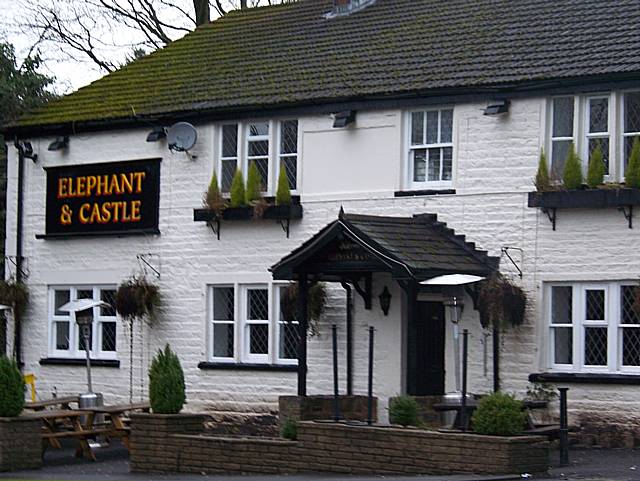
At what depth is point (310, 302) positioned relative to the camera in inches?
985

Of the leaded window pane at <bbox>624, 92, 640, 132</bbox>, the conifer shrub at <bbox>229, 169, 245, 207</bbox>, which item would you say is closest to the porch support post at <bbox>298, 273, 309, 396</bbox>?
the conifer shrub at <bbox>229, 169, 245, 207</bbox>

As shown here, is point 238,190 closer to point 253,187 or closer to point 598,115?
point 253,187

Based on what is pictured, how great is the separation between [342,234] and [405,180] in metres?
2.52

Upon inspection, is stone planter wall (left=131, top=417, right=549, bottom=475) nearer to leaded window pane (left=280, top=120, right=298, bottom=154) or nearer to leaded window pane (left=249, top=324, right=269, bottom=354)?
leaded window pane (left=249, top=324, right=269, bottom=354)

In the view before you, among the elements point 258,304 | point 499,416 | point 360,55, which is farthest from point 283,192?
point 499,416

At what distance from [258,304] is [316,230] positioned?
1.89m

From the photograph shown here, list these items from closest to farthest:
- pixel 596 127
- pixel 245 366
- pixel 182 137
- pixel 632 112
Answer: pixel 632 112 < pixel 596 127 < pixel 245 366 < pixel 182 137

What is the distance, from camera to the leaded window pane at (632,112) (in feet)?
73.5

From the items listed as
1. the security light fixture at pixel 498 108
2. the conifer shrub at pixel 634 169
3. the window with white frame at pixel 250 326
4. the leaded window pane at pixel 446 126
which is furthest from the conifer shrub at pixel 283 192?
the conifer shrub at pixel 634 169

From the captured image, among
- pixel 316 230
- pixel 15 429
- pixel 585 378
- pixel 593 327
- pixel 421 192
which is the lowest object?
pixel 15 429

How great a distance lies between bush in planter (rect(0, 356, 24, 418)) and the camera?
71.0ft

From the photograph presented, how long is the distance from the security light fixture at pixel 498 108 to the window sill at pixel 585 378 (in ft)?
13.2

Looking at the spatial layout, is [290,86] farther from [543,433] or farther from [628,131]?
[543,433]

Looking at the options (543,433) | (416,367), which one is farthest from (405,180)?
(543,433)
